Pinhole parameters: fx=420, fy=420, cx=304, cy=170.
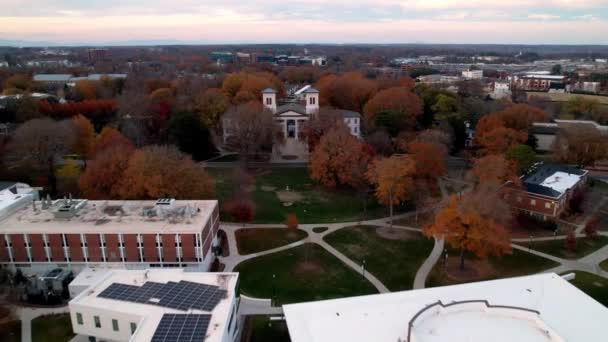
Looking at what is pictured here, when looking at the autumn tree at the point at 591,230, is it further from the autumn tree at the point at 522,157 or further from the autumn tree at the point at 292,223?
the autumn tree at the point at 292,223

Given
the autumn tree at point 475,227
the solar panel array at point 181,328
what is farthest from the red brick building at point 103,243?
the autumn tree at point 475,227

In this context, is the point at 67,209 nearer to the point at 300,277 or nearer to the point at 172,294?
the point at 172,294

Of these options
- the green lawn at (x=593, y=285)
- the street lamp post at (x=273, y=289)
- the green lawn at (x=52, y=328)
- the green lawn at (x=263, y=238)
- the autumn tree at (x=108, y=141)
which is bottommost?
the green lawn at (x=593, y=285)

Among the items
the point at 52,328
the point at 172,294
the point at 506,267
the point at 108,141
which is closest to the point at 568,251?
the point at 506,267

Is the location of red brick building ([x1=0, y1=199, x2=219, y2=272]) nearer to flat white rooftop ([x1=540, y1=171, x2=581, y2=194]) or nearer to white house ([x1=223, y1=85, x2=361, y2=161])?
white house ([x1=223, y1=85, x2=361, y2=161])

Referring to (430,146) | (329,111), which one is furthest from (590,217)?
(329,111)
